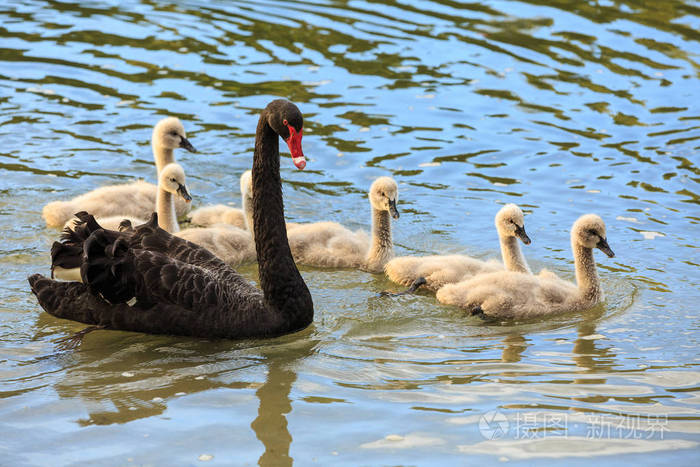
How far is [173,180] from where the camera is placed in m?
6.57

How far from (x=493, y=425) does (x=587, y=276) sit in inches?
73.3

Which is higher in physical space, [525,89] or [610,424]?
[525,89]

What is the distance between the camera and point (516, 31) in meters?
11.4

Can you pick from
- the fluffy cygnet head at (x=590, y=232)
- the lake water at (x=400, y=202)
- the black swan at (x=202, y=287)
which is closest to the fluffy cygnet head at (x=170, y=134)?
the lake water at (x=400, y=202)

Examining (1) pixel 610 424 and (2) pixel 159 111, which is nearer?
(1) pixel 610 424

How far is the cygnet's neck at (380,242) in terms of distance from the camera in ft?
20.9

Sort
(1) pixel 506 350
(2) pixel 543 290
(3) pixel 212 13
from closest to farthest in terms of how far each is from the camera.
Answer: (1) pixel 506 350, (2) pixel 543 290, (3) pixel 212 13

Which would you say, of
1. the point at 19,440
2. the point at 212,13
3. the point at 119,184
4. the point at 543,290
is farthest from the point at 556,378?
the point at 212,13

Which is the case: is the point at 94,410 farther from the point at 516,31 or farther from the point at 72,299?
the point at 516,31

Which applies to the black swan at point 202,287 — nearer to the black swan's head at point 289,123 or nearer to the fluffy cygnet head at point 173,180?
the black swan's head at point 289,123

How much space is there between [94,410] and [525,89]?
6602 mm

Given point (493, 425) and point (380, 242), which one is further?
point (380, 242)
